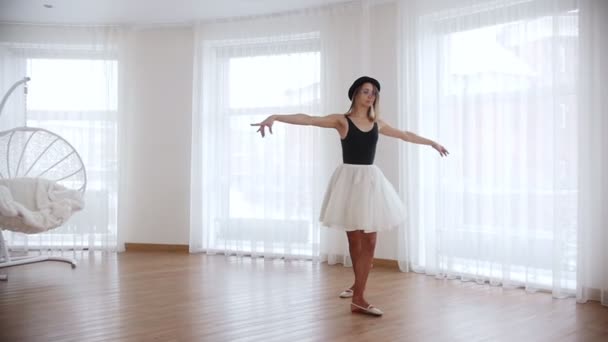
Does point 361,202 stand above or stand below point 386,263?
above

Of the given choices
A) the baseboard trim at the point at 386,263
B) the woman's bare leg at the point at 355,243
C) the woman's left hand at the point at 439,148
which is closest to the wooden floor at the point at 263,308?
the baseboard trim at the point at 386,263

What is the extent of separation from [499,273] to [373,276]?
101 cm

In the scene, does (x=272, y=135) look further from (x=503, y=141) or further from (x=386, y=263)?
(x=503, y=141)

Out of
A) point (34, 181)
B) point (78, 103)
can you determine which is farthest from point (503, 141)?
point (78, 103)

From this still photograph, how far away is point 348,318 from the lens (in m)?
2.80

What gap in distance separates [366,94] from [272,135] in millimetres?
1957

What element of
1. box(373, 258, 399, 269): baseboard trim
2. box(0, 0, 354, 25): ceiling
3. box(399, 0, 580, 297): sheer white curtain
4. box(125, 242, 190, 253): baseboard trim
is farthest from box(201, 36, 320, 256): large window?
box(399, 0, 580, 297): sheer white curtain

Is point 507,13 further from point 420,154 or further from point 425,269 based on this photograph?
point 425,269

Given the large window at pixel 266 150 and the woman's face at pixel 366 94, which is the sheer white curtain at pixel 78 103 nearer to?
the large window at pixel 266 150

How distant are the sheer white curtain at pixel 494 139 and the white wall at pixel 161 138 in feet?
8.25

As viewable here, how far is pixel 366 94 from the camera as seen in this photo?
9.62ft

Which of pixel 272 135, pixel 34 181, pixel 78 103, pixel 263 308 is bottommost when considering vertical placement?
pixel 263 308

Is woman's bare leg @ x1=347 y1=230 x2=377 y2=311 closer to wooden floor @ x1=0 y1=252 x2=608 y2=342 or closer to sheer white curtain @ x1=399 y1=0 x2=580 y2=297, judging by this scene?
wooden floor @ x1=0 y1=252 x2=608 y2=342

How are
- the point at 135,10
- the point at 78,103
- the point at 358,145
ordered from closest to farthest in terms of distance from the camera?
the point at 358,145 < the point at 135,10 < the point at 78,103
